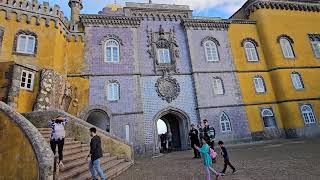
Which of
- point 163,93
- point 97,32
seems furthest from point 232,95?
point 97,32

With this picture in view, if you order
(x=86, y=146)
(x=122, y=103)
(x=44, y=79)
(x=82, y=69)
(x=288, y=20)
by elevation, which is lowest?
(x=86, y=146)

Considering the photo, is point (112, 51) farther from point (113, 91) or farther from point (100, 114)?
point (100, 114)

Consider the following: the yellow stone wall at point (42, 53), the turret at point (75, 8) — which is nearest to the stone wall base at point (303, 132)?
the yellow stone wall at point (42, 53)

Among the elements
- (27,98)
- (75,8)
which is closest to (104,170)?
(27,98)

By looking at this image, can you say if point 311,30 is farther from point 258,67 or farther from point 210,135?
point 210,135

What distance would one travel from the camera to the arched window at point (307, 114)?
69.5 feet

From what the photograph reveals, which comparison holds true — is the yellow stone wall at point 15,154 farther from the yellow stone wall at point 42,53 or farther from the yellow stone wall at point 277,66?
the yellow stone wall at point 277,66

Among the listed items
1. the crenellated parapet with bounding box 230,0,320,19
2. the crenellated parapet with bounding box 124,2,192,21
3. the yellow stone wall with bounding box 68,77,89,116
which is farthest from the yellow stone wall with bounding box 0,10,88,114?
the crenellated parapet with bounding box 230,0,320,19

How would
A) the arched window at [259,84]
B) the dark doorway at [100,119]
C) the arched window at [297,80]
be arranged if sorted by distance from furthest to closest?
1. the arched window at [297,80]
2. the arched window at [259,84]
3. the dark doorway at [100,119]

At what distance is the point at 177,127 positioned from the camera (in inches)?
880

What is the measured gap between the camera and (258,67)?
2244 cm

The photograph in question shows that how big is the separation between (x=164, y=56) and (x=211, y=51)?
4.58 m

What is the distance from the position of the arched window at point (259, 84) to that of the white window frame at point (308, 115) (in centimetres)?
368

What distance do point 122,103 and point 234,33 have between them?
13136 mm
